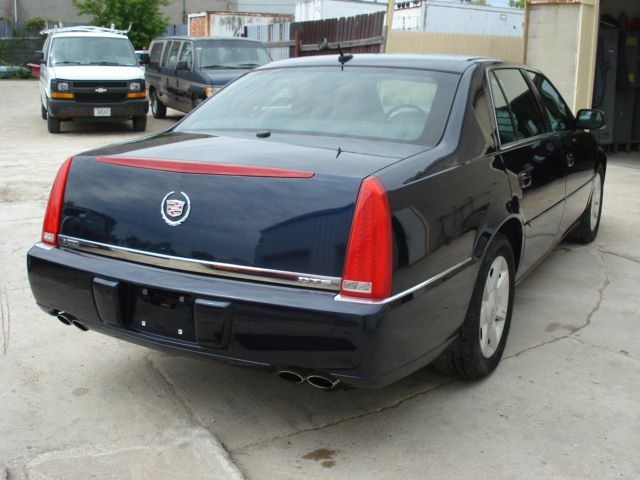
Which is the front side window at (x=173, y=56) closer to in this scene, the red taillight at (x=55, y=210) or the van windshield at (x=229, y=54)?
the van windshield at (x=229, y=54)

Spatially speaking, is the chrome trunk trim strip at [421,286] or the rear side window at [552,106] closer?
the chrome trunk trim strip at [421,286]

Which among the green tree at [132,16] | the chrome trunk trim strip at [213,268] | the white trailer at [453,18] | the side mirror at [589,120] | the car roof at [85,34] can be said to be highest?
the green tree at [132,16]

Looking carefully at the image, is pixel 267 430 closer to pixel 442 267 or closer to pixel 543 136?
pixel 442 267

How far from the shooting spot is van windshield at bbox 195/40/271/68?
47.0 ft

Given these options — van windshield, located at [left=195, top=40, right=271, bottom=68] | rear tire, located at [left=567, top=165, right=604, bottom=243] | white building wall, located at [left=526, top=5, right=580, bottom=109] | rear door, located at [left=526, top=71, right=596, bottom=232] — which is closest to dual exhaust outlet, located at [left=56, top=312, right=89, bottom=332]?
rear door, located at [left=526, top=71, right=596, bottom=232]

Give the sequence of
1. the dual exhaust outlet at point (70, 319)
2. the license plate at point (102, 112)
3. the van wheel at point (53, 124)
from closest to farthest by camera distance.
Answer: the dual exhaust outlet at point (70, 319)
the license plate at point (102, 112)
the van wheel at point (53, 124)

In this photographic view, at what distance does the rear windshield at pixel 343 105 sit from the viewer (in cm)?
358

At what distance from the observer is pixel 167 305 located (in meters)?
2.96

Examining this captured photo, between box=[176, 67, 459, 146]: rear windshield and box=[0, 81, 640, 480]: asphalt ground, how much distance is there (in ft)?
Answer: 3.98

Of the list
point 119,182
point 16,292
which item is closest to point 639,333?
point 119,182

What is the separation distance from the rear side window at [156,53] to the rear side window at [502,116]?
13.3m

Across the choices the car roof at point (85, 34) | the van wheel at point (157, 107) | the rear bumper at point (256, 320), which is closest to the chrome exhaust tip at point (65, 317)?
the rear bumper at point (256, 320)

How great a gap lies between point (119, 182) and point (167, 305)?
1.94 feet

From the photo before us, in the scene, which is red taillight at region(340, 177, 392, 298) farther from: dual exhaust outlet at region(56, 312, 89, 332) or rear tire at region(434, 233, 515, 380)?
dual exhaust outlet at region(56, 312, 89, 332)
